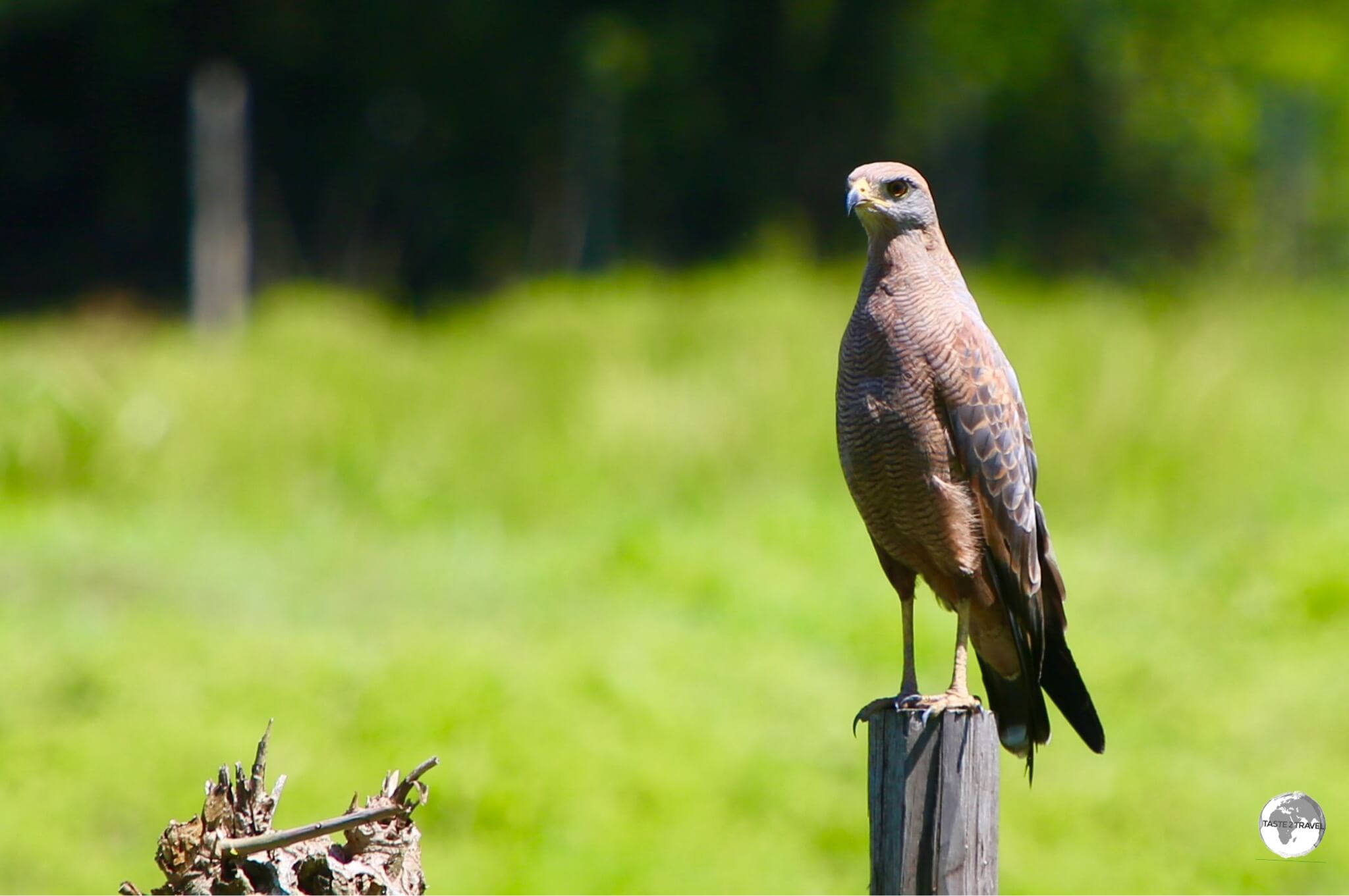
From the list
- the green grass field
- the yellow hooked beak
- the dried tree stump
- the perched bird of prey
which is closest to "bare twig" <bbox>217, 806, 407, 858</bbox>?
the dried tree stump

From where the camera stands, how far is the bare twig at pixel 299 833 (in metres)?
2.02

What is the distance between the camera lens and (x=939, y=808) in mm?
2551

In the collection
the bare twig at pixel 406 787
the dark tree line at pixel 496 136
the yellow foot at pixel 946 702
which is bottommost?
the bare twig at pixel 406 787

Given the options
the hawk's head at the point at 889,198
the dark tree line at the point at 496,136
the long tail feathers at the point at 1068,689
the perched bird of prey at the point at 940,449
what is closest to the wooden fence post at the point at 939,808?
the perched bird of prey at the point at 940,449

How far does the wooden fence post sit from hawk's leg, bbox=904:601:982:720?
50 mm

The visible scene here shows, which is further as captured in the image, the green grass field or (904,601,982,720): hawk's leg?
the green grass field

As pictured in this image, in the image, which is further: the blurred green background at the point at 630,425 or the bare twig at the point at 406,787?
the blurred green background at the point at 630,425

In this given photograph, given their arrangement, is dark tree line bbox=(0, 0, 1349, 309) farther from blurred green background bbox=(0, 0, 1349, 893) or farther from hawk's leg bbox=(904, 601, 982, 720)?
hawk's leg bbox=(904, 601, 982, 720)

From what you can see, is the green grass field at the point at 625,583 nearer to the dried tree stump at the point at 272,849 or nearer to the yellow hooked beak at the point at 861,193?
the yellow hooked beak at the point at 861,193

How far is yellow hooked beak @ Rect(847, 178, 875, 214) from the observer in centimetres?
Result: 304

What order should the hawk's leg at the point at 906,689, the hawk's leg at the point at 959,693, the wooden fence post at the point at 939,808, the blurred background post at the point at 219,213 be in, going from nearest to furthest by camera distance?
the wooden fence post at the point at 939,808 < the hawk's leg at the point at 959,693 < the hawk's leg at the point at 906,689 < the blurred background post at the point at 219,213

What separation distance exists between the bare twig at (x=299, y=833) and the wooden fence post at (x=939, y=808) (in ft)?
2.84

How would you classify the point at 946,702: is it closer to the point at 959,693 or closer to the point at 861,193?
the point at 959,693

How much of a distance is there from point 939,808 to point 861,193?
3.85 feet
